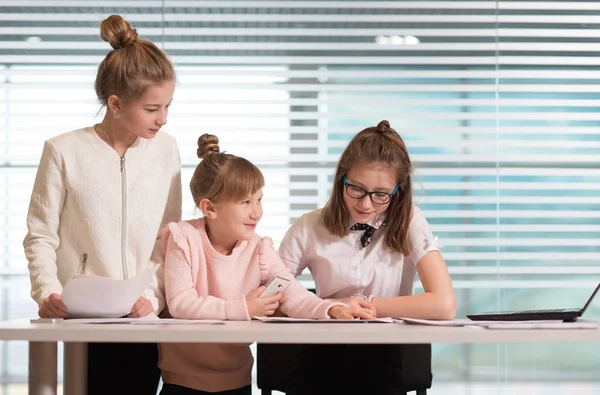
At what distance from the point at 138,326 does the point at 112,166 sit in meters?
0.57

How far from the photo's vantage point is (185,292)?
1.80 metres

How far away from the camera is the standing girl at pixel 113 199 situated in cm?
184

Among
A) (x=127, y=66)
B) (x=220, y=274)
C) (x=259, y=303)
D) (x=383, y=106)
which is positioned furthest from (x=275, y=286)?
(x=383, y=106)

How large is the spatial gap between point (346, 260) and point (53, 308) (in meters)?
0.79

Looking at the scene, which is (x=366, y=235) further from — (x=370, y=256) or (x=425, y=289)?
(x=425, y=289)

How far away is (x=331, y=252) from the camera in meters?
2.14

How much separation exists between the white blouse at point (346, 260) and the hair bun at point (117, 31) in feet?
2.17

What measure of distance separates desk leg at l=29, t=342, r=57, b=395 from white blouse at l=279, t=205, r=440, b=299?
2.55 feet

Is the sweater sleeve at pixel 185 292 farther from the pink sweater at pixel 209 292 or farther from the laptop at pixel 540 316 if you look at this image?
the laptop at pixel 540 316

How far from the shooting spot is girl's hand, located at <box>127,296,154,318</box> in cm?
171

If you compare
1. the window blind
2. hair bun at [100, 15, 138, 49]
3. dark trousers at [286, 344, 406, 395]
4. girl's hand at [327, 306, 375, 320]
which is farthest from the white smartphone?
the window blind

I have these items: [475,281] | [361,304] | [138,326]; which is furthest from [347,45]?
[138,326]

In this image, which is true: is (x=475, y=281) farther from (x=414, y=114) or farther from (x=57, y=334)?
(x=57, y=334)

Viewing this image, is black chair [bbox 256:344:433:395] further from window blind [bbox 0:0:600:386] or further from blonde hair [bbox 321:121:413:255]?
window blind [bbox 0:0:600:386]
